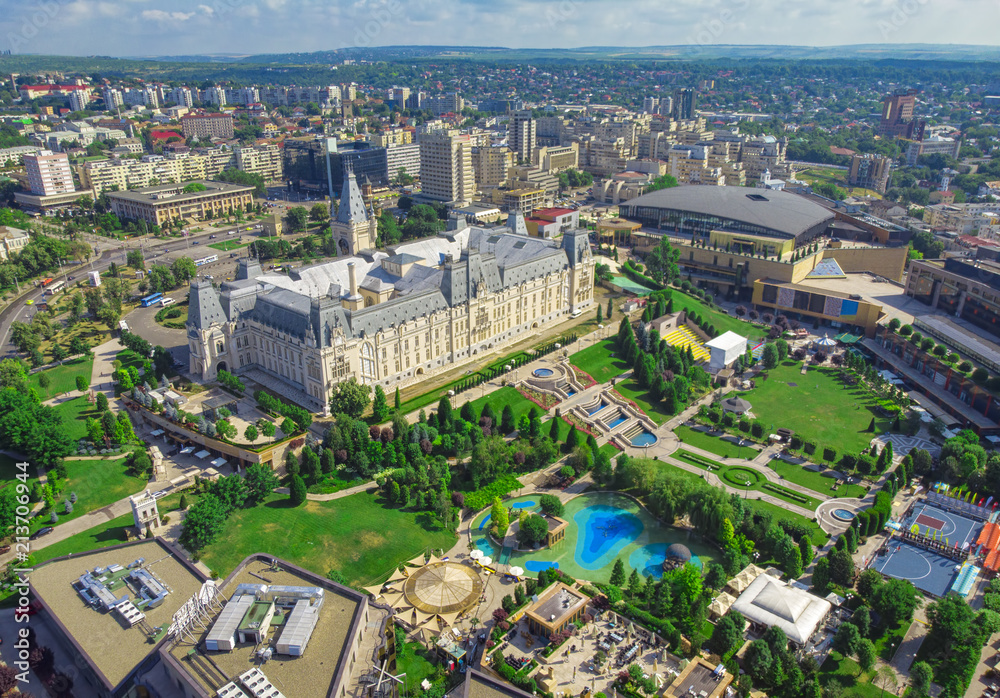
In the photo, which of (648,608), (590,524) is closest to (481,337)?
(590,524)

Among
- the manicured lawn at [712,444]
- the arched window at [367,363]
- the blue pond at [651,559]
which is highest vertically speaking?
the arched window at [367,363]

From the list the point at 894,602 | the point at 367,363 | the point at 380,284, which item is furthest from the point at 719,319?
the point at 894,602

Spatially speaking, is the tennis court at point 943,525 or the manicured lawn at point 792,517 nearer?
the tennis court at point 943,525

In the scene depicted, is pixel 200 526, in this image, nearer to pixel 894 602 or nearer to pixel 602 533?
pixel 602 533

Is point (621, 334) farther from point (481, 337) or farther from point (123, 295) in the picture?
point (123, 295)

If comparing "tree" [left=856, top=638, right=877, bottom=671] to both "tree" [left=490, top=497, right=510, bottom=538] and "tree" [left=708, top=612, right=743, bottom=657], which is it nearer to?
"tree" [left=708, top=612, right=743, bottom=657]

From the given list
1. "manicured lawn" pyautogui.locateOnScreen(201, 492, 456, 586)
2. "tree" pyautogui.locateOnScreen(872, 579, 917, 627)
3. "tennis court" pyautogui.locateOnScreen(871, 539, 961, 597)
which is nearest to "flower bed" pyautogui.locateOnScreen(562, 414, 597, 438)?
"manicured lawn" pyautogui.locateOnScreen(201, 492, 456, 586)

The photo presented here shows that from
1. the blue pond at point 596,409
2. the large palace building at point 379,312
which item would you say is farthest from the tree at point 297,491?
the blue pond at point 596,409

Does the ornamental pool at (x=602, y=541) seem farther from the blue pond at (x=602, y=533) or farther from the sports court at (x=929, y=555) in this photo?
the sports court at (x=929, y=555)
